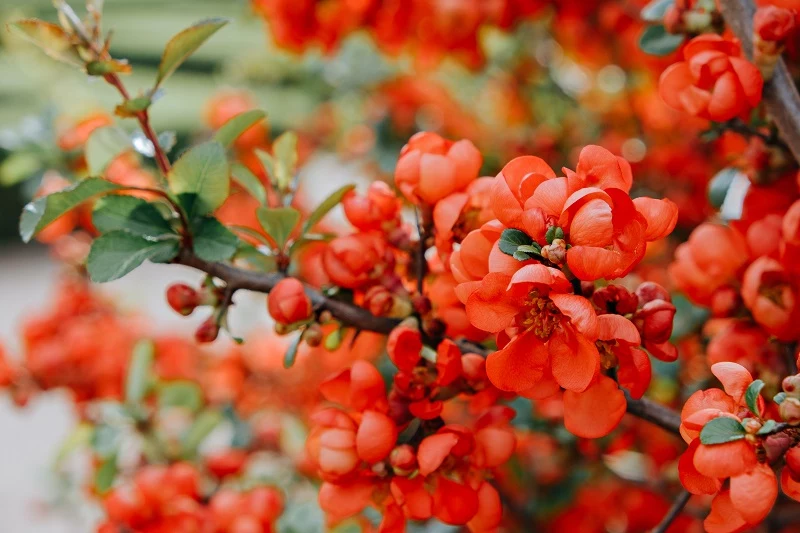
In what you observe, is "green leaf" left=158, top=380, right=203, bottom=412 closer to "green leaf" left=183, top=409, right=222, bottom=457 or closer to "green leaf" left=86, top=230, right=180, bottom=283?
"green leaf" left=183, top=409, right=222, bottom=457

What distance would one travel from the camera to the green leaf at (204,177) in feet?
1.76

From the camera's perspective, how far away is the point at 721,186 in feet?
2.24

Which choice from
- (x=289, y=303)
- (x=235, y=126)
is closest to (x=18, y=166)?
(x=235, y=126)

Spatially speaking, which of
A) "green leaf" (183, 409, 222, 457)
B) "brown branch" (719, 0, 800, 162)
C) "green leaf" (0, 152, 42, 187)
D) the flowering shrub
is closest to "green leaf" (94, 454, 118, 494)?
the flowering shrub

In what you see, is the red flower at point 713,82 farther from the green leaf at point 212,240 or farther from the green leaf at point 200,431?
the green leaf at point 200,431

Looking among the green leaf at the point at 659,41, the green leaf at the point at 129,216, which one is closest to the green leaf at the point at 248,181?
the green leaf at the point at 129,216

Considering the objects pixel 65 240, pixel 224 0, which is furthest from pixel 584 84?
pixel 224 0

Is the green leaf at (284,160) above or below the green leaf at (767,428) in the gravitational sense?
below

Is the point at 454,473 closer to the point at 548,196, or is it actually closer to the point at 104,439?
the point at 548,196

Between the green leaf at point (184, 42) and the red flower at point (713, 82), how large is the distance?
0.34 m

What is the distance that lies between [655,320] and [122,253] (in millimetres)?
365

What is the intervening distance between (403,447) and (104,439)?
57 centimetres

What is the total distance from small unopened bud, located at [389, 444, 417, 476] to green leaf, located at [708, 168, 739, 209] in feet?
1.28

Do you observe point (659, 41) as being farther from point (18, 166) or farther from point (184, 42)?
point (18, 166)
